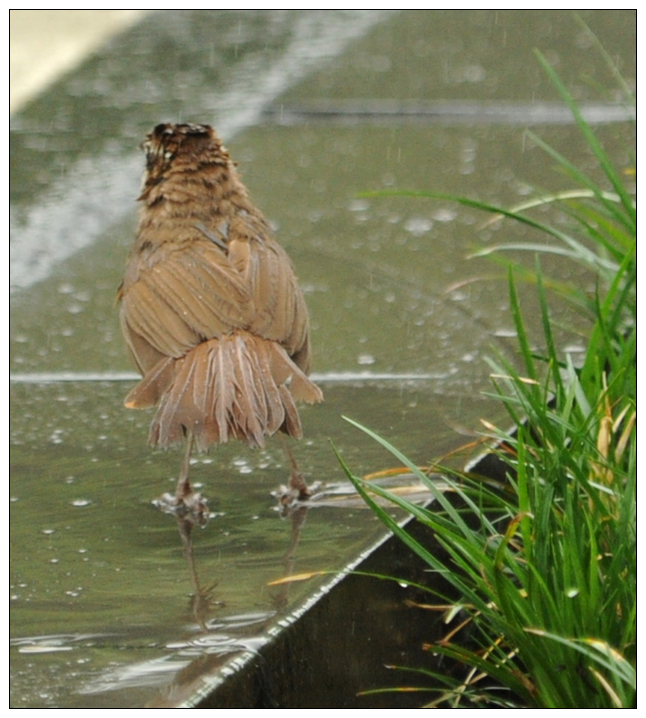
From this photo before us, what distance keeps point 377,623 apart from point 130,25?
712 centimetres

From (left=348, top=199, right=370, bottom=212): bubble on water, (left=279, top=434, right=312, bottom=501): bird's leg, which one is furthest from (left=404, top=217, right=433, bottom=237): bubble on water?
(left=279, top=434, right=312, bottom=501): bird's leg

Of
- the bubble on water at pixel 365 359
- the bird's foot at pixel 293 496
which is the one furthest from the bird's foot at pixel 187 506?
the bubble on water at pixel 365 359

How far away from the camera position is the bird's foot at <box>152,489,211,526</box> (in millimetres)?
3578

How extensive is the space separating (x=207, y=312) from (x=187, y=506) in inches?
23.9

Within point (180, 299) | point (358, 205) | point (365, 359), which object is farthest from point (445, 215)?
point (180, 299)

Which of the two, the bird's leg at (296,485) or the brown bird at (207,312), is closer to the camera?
the brown bird at (207,312)

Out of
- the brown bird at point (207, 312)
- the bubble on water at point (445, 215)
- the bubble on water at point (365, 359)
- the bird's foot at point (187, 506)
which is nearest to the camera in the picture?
the brown bird at point (207, 312)

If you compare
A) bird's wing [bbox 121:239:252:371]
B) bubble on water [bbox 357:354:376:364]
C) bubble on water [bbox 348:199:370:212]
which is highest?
bubble on water [bbox 348:199:370:212]

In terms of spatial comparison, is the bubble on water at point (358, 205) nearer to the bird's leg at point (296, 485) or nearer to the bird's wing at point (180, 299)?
the bird's wing at point (180, 299)

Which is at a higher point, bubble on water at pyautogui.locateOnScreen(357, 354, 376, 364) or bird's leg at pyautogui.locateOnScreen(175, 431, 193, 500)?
bubble on water at pyautogui.locateOnScreen(357, 354, 376, 364)

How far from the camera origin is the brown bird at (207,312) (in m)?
3.46

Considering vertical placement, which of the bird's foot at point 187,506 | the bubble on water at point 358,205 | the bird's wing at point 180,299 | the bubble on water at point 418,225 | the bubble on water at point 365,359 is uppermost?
the bubble on water at point 358,205

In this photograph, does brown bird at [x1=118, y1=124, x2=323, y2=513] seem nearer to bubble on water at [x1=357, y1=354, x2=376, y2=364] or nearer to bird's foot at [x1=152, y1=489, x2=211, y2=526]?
bird's foot at [x1=152, y1=489, x2=211, y2=526]

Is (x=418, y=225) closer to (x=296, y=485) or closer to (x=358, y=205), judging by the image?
(x=358, y=205)
